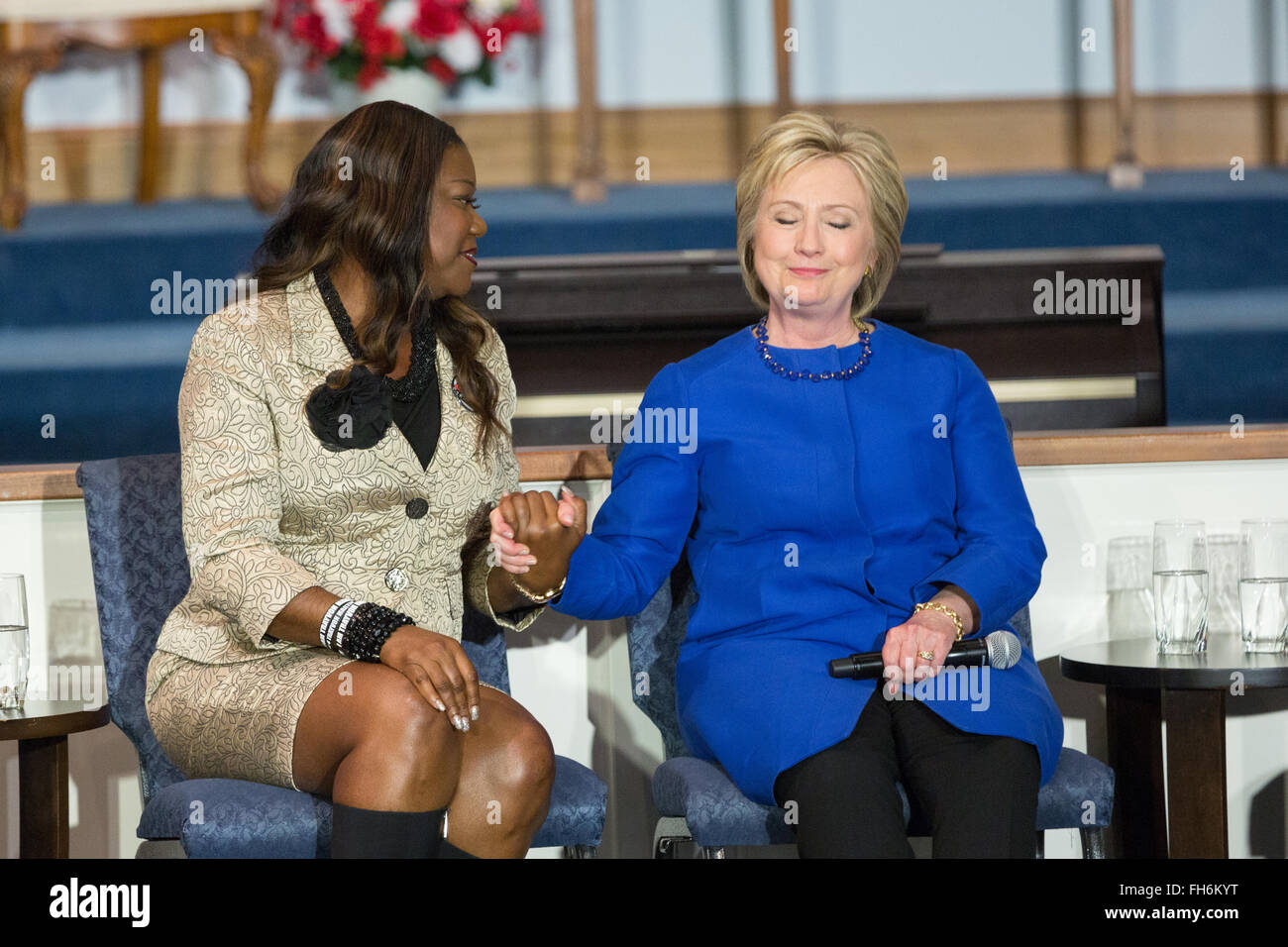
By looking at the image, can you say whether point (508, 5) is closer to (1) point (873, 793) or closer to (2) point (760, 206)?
(2) point (760, 206)

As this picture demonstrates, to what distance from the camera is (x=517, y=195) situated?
189 inches

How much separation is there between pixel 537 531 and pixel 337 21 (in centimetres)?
258

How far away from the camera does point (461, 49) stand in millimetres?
4090

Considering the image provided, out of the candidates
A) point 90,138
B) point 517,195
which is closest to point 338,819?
point 517,195

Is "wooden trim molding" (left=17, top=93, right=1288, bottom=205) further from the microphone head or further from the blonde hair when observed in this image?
the microphone head

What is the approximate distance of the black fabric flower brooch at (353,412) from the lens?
1814 mm

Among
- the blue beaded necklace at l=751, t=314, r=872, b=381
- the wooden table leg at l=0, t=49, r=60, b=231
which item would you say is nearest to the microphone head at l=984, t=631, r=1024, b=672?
the blue beaded necklace at l=751, t=314, r=872, b=381

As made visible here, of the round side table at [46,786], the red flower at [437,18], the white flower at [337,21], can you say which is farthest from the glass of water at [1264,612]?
the white flower at [337,21]

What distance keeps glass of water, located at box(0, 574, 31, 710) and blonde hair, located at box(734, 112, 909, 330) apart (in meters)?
1.15

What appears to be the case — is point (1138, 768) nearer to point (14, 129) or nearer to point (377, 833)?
point (377, 833)

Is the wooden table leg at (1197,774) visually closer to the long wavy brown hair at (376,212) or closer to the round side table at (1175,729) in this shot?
the round side table at (1175,729)

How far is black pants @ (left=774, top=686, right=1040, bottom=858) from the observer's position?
156 centimetres

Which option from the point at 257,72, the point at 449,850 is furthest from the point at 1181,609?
the point at 257,72
